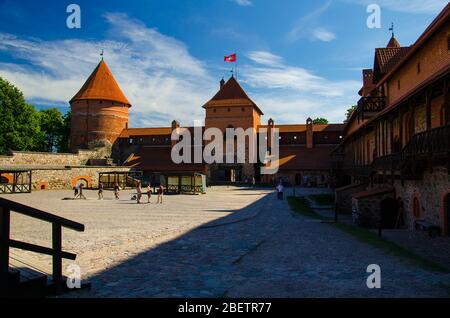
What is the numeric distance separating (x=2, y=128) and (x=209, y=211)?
36385 millimetres

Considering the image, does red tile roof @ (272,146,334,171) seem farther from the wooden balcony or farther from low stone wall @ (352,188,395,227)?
low stone wall @ (352,188,395,227)

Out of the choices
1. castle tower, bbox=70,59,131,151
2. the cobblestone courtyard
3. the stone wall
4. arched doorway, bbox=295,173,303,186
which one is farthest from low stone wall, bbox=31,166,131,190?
the stone wall

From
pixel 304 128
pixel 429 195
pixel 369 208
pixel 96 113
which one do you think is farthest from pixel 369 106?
pixel 96 113

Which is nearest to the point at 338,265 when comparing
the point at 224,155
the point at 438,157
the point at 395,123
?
the point at 438,157

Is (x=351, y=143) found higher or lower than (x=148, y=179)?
higher

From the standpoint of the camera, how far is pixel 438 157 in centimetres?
1122

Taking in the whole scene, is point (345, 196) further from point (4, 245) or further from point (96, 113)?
point (96, 113)

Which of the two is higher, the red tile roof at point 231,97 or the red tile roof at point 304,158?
the red tile roof at point 231,97

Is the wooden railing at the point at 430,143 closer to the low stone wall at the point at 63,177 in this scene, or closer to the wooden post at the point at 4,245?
the wooden post at the point at 4,245

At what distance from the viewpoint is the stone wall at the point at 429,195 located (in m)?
11.8

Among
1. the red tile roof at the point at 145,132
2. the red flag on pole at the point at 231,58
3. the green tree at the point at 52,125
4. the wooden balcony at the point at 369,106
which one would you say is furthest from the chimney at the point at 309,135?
the green tree at the point at 52,125

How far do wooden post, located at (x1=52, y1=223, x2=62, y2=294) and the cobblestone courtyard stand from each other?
416mm
